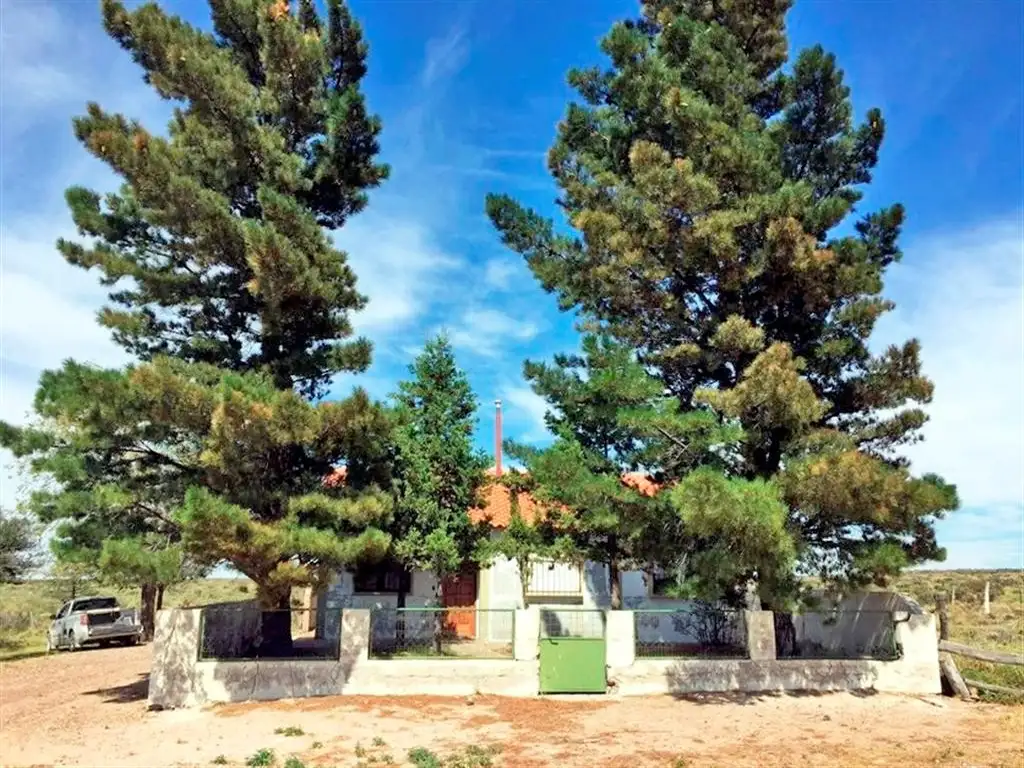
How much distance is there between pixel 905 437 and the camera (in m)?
15.0

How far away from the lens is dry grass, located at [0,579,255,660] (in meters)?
28.0

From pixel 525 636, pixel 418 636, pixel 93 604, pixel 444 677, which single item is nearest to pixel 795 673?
pixel 525 636

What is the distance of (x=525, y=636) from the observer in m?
14.3

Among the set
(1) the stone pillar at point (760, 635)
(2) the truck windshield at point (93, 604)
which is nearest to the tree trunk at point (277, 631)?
(1) the stone pillar at point (760, 635)

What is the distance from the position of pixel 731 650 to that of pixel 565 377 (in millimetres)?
6174

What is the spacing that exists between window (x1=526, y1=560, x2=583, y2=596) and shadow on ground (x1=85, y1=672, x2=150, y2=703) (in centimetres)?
958

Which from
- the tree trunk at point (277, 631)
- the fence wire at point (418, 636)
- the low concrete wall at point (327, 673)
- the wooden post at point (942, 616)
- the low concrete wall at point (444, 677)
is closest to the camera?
the low concrete wall at point (327, 673)

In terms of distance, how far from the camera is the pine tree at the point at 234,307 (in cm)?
1280

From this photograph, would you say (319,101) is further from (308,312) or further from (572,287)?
(572,287)

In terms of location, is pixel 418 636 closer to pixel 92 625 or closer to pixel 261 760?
pixel 261 760

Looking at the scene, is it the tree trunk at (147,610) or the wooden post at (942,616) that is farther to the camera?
the tree trunk at (147,610)

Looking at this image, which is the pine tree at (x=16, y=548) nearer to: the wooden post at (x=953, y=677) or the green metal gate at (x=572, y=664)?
the green metal gate at (x=572, y=664)

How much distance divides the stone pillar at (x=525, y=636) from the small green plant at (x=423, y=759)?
4.40 metres

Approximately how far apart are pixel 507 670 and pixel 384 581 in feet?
25.9
